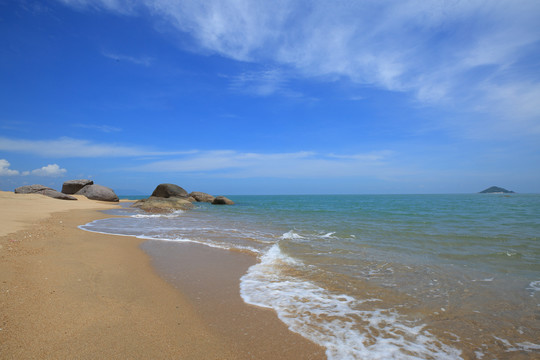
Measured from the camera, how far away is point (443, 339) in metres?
3.07

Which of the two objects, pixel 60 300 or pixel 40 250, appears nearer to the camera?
pixel 60 300

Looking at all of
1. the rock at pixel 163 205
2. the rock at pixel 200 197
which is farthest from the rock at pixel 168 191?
the rock at pixel 163 205

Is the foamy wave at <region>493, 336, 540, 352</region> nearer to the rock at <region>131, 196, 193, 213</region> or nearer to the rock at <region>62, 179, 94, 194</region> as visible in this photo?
the rock at <region>131, 196, 193, 213</region>

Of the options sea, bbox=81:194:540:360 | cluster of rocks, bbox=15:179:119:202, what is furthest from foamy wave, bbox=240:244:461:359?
cluster of rocks, bbox=15:179:119:202

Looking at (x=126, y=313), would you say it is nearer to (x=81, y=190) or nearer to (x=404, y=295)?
(x=404, y=295)

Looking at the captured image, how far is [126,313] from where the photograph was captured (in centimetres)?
330

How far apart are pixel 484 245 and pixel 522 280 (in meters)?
3.69

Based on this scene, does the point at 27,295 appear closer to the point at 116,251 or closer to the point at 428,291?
the point at 116,251

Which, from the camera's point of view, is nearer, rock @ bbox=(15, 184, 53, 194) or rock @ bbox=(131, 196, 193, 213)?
rock @ bbox=(131, 196, 193, 213)

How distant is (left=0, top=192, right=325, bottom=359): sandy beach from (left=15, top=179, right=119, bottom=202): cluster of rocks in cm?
3025

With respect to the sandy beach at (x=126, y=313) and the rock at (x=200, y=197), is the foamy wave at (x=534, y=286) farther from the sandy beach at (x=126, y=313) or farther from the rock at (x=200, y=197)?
the rock at (x=200, y=197)

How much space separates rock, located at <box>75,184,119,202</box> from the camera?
3328 centimetres

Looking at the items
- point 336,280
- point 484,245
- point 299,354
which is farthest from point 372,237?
point 299,354

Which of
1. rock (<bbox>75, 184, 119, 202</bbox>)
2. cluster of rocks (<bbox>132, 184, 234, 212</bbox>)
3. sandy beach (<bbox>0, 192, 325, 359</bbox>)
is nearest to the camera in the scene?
sandy beach (<bbox>0, 192, 325, 359</bbox>)
